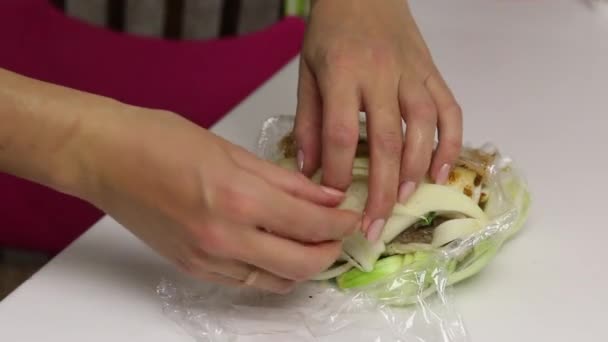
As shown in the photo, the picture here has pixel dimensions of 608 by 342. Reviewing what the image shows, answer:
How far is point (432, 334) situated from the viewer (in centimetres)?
65

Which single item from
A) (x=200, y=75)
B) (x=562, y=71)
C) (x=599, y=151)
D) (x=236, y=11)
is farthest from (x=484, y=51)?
(x=236, y=11)

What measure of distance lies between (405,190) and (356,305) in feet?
0.34

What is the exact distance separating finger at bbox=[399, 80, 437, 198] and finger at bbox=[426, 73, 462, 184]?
0.01 m

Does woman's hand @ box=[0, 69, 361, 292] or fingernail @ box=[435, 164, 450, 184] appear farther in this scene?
fingernail @ box=[435, 164, 450, 184]

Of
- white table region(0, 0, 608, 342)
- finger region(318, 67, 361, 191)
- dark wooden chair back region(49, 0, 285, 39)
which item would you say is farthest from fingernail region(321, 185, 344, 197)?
dark wooden chair back region(49, 0, 285, 39)

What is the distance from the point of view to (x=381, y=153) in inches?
26.2

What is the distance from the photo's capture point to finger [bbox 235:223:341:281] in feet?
1.90

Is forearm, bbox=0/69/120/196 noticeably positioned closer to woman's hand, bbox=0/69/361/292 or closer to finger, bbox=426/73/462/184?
woman's hand, bbox=0/69/361/292

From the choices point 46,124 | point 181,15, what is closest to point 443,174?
point 46,124

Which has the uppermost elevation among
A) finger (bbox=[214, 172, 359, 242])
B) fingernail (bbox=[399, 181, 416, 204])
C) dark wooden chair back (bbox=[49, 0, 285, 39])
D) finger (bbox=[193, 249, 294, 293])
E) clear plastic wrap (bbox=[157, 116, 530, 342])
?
finger (bbox=[214, 172, 359, 242])

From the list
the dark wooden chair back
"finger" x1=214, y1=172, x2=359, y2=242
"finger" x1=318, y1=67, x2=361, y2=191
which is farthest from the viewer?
the dark wooden chair back

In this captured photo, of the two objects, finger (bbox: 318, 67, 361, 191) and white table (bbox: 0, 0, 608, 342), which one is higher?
finger (bbox: 318, 67, 361, 191)

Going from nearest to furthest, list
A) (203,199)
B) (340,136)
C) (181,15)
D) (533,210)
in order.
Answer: (203,199) → (340,136) → (533,210) → (181,15)

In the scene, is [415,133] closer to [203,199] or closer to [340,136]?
[340,136]
